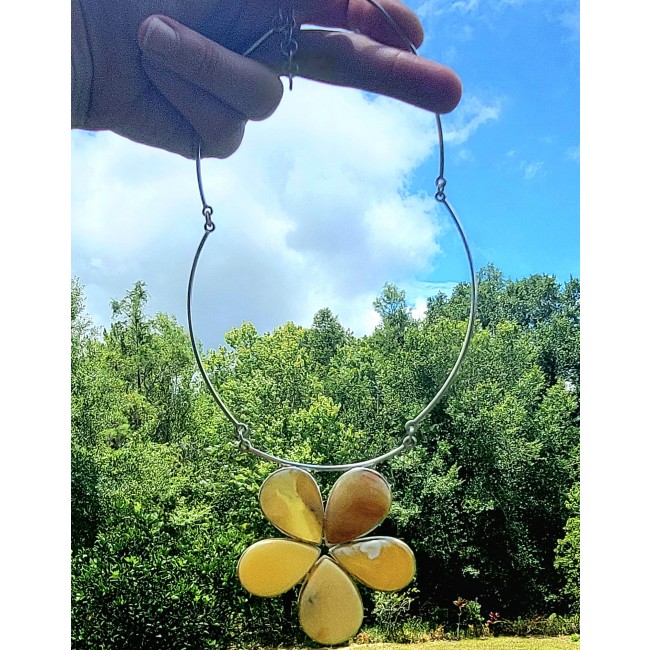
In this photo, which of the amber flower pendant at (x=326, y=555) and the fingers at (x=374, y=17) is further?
the fingers at (x=374, y=17)

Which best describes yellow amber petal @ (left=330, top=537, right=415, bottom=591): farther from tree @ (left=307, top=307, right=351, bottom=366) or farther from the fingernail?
tree @ (left=307, top=307, right=351, bottom=366)

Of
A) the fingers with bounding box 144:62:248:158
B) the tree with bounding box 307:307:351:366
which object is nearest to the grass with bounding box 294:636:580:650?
the tree with bounding box 307:307:351:366

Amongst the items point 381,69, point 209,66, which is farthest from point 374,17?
point 209,66

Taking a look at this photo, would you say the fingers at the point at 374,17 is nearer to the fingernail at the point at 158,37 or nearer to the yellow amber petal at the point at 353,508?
the fingernail at the point at 158,37

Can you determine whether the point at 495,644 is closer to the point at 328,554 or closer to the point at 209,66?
the point at 328,554

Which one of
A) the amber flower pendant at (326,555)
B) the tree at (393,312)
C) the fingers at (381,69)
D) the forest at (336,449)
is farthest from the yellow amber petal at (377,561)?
the tree at (393,312)
